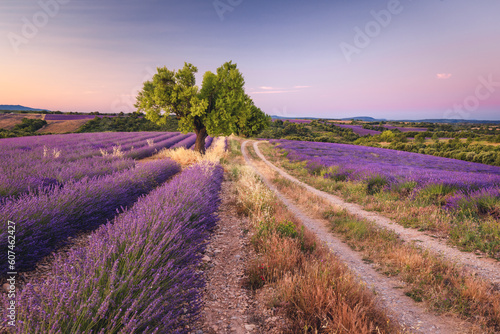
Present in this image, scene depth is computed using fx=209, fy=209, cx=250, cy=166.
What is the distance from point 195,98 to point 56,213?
1009 centimetres

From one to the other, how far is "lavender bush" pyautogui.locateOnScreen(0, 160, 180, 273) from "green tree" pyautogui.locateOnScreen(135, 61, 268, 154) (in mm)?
7908

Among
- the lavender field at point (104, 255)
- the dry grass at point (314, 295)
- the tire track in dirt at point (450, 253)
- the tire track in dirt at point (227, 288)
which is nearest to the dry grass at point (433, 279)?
the tire track in dirt at point (450, 253)

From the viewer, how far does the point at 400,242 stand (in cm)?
509

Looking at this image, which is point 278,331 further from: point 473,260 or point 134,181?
point 134,181

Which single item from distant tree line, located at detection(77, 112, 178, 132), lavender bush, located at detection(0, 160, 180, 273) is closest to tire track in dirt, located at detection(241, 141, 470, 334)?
lavender bush, located at detection(0, 160, 180, 273)

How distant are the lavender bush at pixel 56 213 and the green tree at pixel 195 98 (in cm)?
791

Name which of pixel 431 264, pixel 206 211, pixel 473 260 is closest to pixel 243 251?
pixel 206 211

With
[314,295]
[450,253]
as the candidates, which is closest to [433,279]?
[450,253]

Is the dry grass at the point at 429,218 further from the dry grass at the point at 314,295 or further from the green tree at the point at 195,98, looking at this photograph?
the green tree at the point at 195,98

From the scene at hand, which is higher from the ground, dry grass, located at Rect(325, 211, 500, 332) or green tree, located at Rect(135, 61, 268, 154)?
green tree, located at Rect(135, 61, 268, 154)

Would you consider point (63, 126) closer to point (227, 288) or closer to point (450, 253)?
point (227, 288)

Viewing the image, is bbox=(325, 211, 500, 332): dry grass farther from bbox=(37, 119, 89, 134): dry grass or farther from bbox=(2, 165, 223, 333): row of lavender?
bbox=(37, 119, 89, 134): dry grass

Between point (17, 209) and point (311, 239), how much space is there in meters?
4.83

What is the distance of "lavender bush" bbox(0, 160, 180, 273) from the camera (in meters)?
2.81
